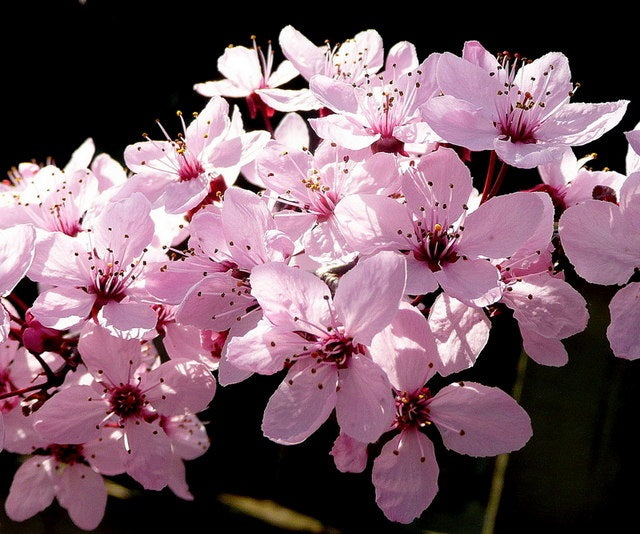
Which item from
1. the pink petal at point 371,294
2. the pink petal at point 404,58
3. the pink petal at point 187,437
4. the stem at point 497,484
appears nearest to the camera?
the pink petal at point 371,294

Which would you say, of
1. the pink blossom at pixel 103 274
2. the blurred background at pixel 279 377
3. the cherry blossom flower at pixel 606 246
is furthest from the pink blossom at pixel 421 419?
the blurred background at pixel 279 377

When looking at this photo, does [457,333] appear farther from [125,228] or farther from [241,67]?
[241,67]

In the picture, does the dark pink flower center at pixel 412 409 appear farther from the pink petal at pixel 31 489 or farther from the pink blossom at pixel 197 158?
the pink petal at pixel 31 489

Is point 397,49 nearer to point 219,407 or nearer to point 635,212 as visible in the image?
point 635,212

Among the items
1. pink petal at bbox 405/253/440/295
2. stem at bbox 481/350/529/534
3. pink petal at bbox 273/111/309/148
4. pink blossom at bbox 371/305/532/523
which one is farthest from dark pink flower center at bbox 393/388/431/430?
stem at bbox 481/350/529/534

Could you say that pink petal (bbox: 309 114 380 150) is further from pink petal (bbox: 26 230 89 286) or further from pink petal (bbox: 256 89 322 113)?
pink petal (bbox: 26 230 89 286)
